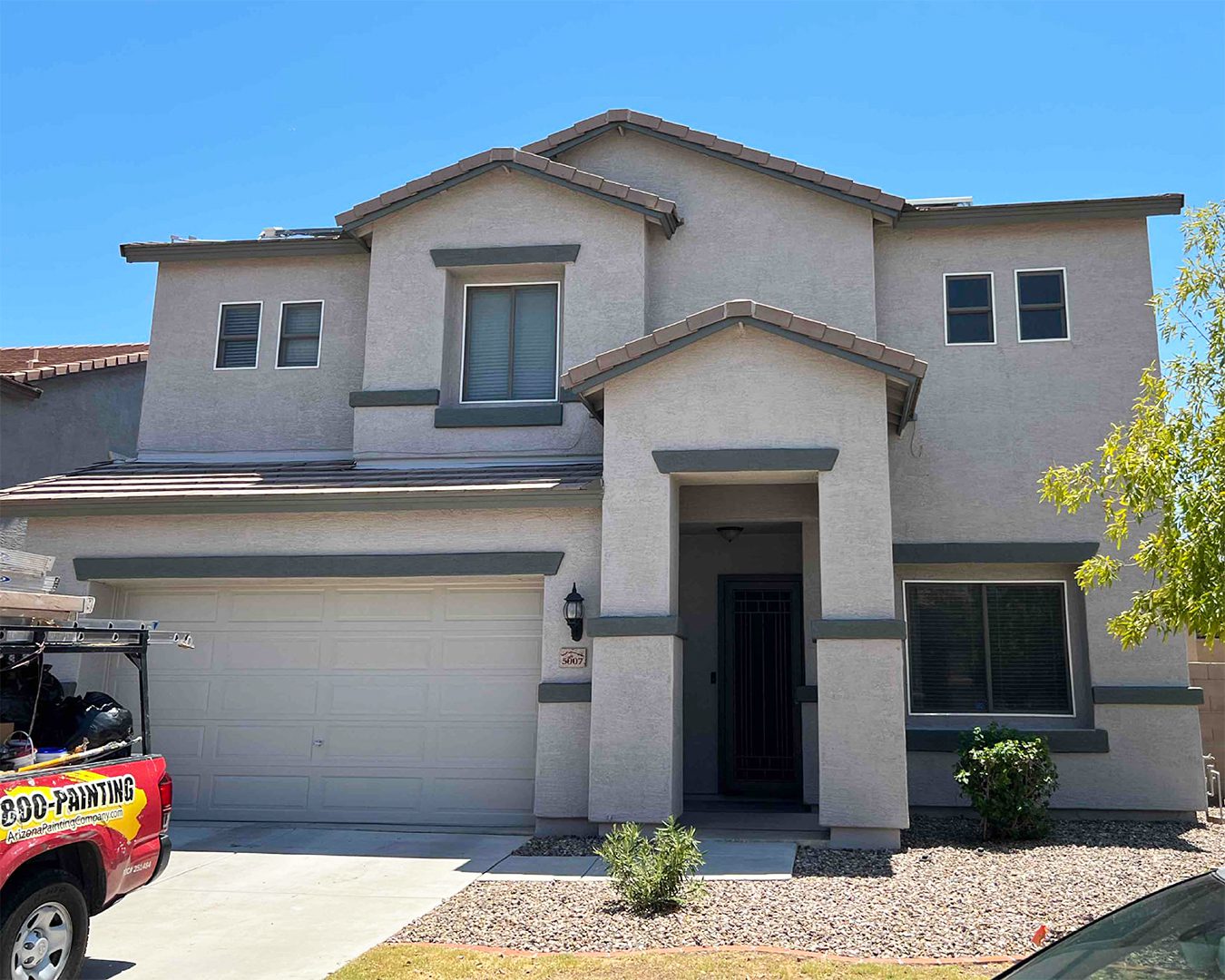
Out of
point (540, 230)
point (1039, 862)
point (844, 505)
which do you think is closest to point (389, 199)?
point (540, 230)

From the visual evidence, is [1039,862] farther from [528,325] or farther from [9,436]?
[9,436]

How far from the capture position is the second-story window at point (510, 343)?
13.6 m

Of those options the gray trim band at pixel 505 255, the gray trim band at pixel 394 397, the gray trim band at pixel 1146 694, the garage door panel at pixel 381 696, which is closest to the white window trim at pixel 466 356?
the gray trim band at pixel 505 255

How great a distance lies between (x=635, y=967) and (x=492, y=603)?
5788 mm

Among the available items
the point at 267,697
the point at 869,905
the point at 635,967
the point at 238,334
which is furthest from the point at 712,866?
the point at 238,334

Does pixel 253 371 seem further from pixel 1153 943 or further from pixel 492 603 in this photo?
pixel 1153 943

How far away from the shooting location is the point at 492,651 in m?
11.8

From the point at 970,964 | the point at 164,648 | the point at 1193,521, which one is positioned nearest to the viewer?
the point at 970,964

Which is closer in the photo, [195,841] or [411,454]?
[195,841]

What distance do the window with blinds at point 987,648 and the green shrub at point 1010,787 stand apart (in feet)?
5.56

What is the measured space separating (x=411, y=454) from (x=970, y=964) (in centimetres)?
883

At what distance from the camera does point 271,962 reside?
6879mm

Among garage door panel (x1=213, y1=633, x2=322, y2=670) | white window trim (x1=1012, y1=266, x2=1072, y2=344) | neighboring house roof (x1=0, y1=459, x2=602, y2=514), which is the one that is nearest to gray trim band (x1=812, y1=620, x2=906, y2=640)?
neighboring house roof (x1=0, y1=459, x2=602, y2=514)

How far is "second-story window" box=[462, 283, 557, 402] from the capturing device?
13.6 m
